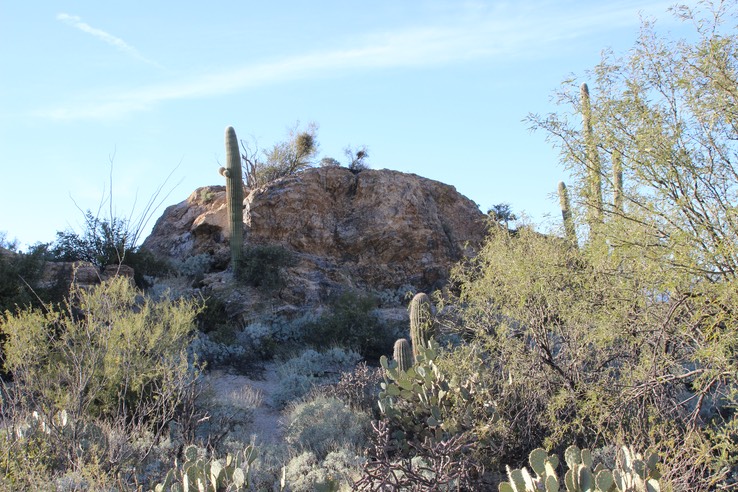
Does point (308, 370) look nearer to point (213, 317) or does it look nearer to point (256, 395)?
point (256, 395)

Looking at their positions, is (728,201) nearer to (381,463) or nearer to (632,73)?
(632,73)

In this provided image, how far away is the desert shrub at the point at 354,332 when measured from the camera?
1291cm

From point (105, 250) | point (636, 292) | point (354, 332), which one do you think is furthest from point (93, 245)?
point (636, 292)

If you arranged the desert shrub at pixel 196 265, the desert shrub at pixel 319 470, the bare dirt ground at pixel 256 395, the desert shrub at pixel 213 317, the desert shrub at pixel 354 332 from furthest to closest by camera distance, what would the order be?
the desert shrub at pixel 196 265 → the desert shrub at pixel 213 317 → the desert shrub at pixel 354 332 → the bare dirt ground at pixel 256 395 → the desert shrub at pixel 319 470

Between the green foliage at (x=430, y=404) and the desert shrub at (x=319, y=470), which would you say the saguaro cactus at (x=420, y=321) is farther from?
the desert shrub at (x=319, y=470)

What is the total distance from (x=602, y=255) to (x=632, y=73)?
4.70 ft

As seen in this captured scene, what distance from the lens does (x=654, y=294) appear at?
553 centimetres

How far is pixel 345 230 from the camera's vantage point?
17.7 metres

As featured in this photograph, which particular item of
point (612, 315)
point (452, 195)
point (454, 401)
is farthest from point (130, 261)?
point (612, 315)

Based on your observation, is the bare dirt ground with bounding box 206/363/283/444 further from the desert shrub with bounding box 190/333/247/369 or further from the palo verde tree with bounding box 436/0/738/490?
the palo verde tree with bounding box 436/0/738/490

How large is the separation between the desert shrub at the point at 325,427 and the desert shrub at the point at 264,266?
625 centimetres

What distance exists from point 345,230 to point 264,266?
320cm

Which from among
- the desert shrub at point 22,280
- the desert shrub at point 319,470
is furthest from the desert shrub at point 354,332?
the desert shrub at point 319,470

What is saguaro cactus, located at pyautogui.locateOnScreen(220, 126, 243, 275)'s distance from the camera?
626 inches
